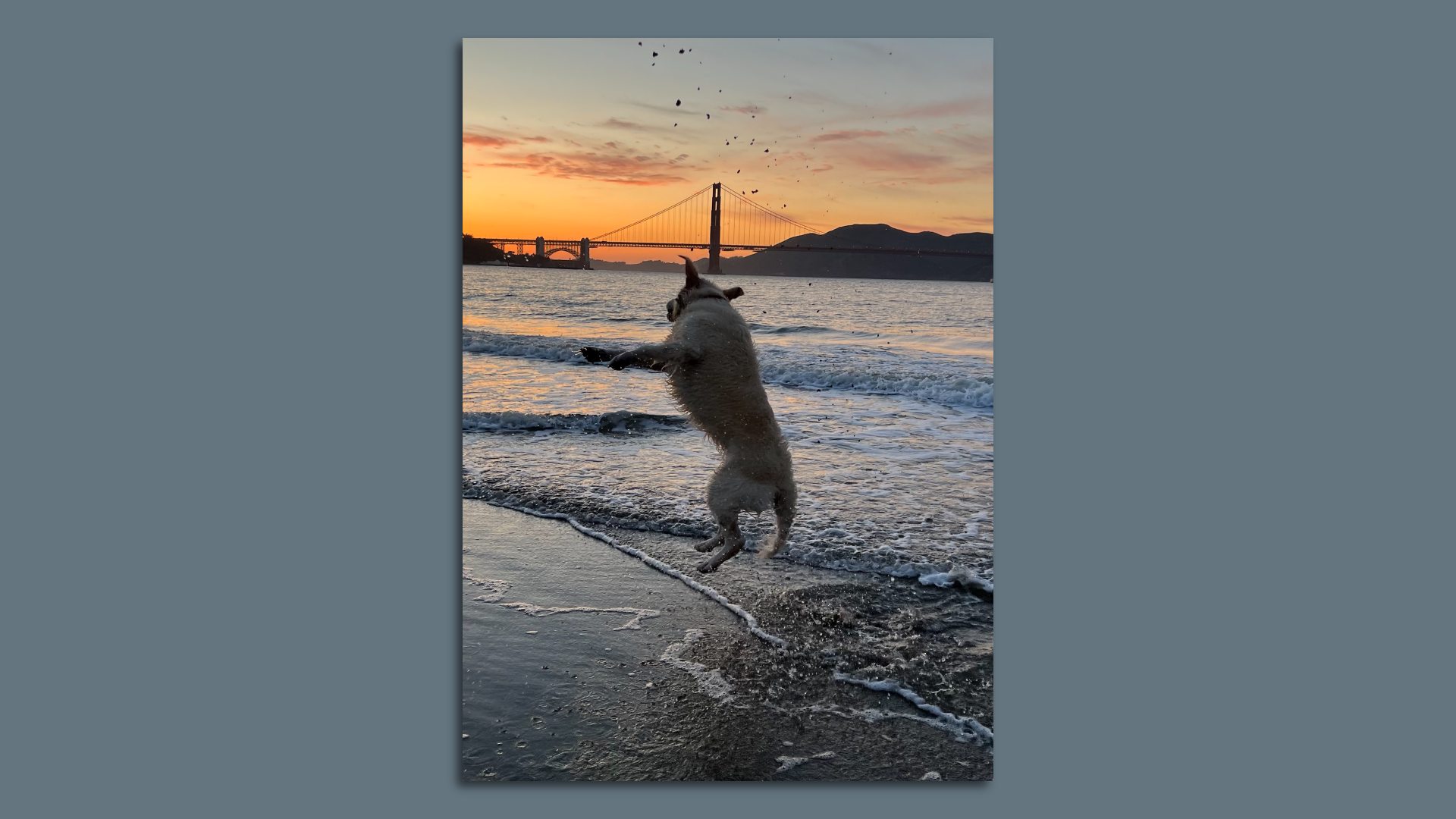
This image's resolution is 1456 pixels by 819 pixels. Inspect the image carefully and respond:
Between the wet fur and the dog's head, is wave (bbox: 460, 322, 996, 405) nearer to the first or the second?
the dog's head

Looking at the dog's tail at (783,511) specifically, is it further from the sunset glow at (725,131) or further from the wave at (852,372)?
the wave at (852,372)

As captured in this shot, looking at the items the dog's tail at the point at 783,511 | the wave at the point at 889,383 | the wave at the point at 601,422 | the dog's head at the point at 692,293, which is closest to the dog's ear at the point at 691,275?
the dog's head at the point at 692,293

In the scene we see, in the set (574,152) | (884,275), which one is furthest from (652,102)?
(884,275)

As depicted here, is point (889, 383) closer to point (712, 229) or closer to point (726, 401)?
point (712, 229)

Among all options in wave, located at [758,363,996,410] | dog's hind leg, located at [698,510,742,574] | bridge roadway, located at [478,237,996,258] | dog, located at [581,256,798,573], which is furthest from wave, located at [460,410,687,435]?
dog's hind leg, located at [698,510,742,574]

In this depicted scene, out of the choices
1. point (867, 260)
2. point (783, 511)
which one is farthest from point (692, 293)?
point (867, 260)
